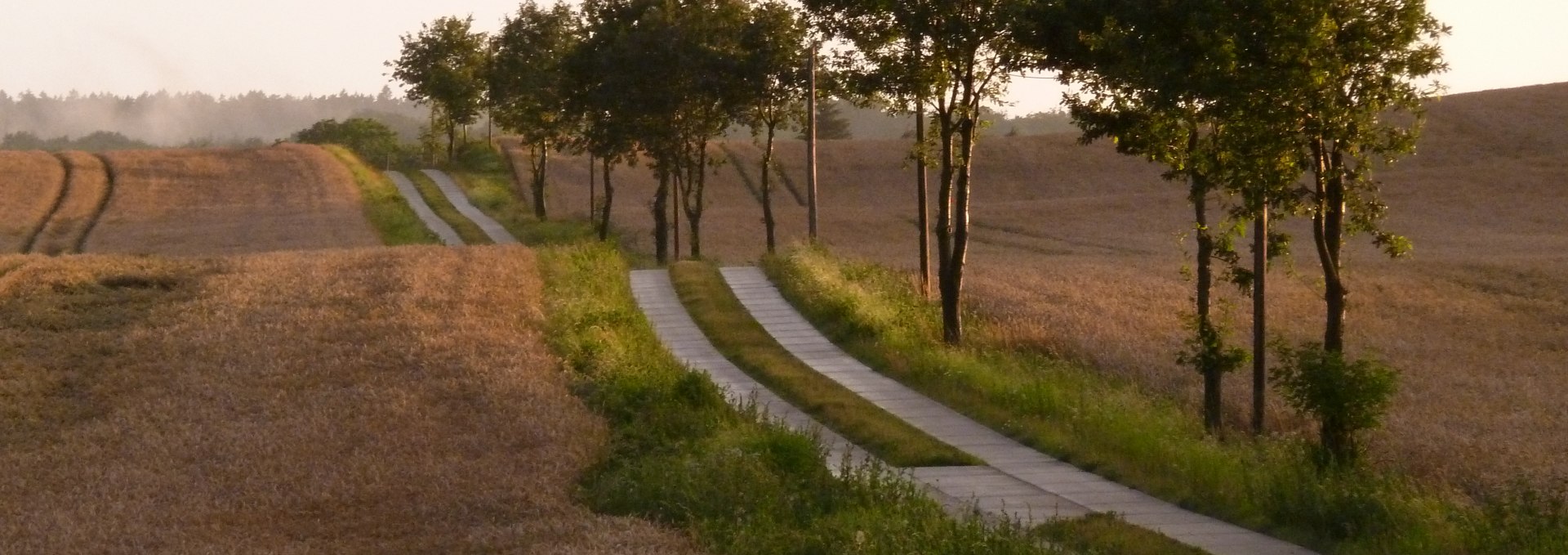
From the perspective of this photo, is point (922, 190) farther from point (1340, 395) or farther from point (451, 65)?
point (451, 65)

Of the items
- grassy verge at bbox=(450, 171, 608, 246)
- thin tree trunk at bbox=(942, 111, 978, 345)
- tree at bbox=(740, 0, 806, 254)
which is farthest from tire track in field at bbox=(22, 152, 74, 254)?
thin tree trunk at bbox=(942, 111, 978, 345)

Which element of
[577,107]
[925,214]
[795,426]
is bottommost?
[795,426]

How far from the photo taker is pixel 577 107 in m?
45.3

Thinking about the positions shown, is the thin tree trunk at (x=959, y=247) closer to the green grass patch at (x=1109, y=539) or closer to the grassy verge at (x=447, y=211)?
the green grass patch at (x=1109, y=539)

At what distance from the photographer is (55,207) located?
6438 cm

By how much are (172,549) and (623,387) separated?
7633 mm

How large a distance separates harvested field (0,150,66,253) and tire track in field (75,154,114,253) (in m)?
1.80

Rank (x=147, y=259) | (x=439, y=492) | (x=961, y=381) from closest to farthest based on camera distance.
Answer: (x=439, y=492), (x=961, y=381), (x=147, y=259)

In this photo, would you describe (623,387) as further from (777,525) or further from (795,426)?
(777,525)

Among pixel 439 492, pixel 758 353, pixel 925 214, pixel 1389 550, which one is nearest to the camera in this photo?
pixel 1389 550

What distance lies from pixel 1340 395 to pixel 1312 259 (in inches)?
1286

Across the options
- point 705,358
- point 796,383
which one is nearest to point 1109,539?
point 796,383

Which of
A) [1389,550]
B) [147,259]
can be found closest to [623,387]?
[1389,550]

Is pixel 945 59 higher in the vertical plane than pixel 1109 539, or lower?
higher
